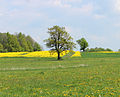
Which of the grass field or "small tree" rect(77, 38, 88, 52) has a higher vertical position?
"small tree" rect(77, 38, 88, 52)

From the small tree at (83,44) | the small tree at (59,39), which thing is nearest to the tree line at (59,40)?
the small tree at (59,39)

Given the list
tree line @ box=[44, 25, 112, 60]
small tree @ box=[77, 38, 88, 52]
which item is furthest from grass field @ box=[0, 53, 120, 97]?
small tree @ box=[77, 38, 88, 52]

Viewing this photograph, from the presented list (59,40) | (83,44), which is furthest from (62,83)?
(83,44)

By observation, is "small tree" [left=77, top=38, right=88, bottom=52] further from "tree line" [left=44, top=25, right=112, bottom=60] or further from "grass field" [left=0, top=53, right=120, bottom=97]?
"grass field" [left=0, top=53, right=120, bottom=97]

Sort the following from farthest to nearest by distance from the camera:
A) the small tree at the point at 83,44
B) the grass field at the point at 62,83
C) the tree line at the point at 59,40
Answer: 1. the small tree at the point at 83,44
2. the tree line at the point at 59,40
3. the grass field at the point at 62,83

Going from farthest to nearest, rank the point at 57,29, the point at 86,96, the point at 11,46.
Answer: the point at 11,46
the point at 57,29
the point at 86,96

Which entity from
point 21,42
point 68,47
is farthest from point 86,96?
point 21,42

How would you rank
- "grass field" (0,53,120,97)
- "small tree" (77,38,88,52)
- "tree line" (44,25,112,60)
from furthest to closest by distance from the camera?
1. "small tree" (77,38,88,52)
2. "tree line" (44,25,112,60)
3. "grass field" (0,53,120,97)

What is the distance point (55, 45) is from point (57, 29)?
21.6 ft

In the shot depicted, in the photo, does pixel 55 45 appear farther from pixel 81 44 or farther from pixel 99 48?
pixel 99 48

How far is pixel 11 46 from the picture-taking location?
375 ft

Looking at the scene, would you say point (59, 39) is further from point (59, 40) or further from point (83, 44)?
point (83, 44)

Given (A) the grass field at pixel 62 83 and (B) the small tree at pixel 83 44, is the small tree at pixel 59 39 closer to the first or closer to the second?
(A) the grass field at pixel 62 83

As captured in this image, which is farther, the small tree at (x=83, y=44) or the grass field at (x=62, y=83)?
the small tree at (x=83, y=44)
